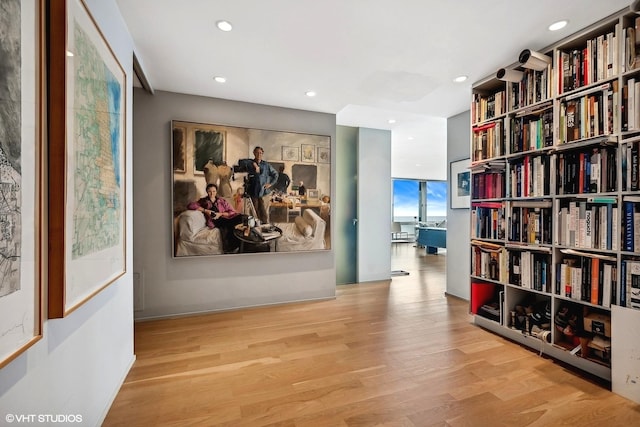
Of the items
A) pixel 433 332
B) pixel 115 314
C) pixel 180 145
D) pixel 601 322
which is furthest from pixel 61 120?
pixel 601 322

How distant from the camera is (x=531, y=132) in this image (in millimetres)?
2488

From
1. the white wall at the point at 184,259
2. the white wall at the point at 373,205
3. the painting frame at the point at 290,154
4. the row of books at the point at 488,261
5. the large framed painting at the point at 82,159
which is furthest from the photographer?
the white wall at the point at 373,205

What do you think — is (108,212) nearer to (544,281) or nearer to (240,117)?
(240,117)

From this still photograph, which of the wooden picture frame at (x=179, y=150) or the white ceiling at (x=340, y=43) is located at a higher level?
the white ceiling at (x=340, y=43)

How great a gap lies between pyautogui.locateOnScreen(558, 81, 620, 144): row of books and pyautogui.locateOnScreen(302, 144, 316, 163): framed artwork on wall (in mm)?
2514

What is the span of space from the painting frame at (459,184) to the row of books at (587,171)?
1613mm

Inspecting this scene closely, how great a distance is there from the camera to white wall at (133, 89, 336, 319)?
3148 millimetres

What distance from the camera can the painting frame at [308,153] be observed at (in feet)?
12.2

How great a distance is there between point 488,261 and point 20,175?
3.37m

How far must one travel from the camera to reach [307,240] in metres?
3.79

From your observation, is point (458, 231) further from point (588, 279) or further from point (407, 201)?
point (407, 201)

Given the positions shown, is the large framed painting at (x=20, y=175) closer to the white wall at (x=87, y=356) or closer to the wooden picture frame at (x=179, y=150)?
the white wall at (x=87, y=356)

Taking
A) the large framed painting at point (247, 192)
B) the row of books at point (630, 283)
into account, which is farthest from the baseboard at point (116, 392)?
the row of books at point (630, 283)

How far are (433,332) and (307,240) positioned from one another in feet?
5.95
